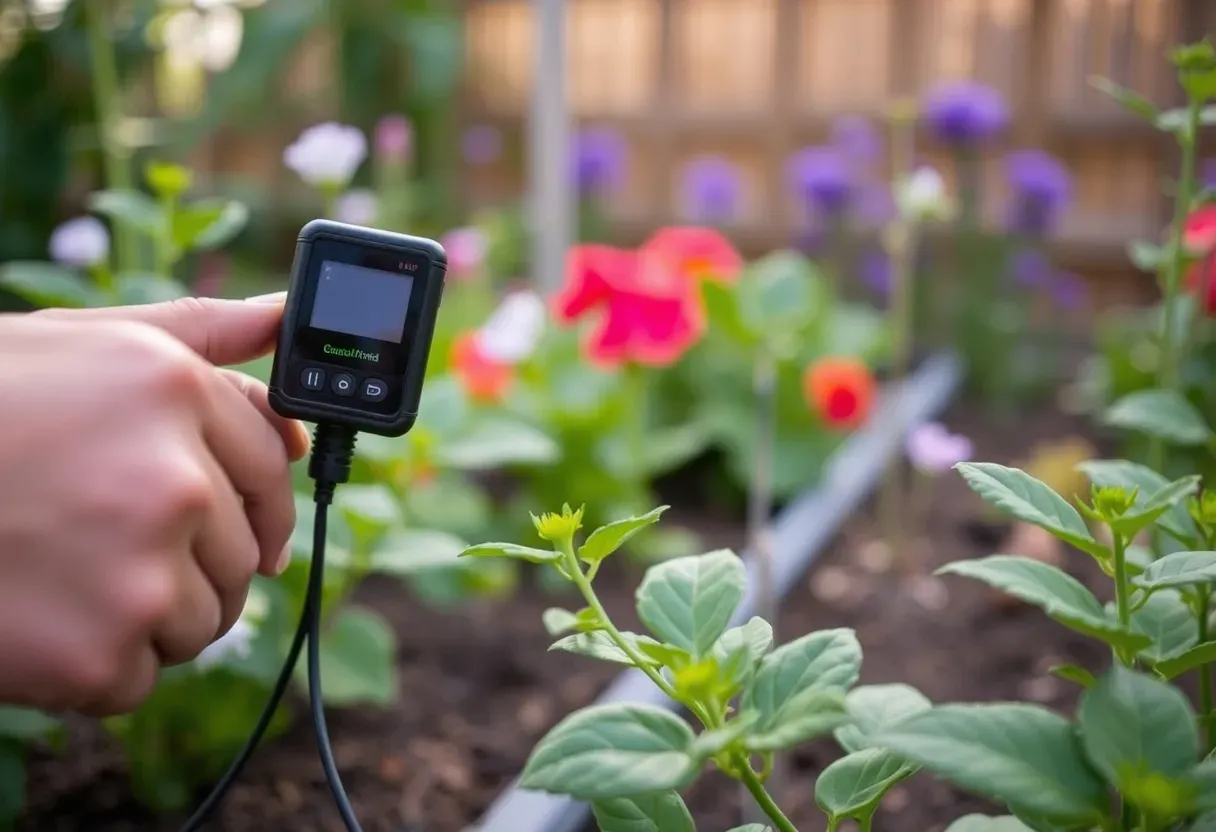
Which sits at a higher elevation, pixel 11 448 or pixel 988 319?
pixel 11 448

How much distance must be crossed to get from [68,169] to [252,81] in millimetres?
1122

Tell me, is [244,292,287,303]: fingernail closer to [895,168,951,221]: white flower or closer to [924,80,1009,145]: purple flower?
[895,168,951,221]: white flower

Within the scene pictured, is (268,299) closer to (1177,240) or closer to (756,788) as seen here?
(756,788)

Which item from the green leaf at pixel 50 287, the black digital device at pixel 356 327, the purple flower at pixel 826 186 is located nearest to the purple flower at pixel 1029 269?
the purple flower at pixel 826 186

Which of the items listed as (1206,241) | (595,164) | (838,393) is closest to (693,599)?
(1206,241)

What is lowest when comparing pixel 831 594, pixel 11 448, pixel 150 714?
pixel 831 594

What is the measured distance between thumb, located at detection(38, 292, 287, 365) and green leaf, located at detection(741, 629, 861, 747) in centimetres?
29

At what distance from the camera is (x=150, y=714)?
0.87 meters

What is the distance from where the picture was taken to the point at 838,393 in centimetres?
160

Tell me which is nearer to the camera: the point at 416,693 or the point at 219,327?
the point at 219,327

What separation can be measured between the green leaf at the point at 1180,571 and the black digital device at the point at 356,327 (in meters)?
0.34

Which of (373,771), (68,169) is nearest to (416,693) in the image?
(373,771)

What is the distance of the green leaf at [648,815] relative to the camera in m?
0.51

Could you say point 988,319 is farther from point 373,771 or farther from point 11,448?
point 11,448
